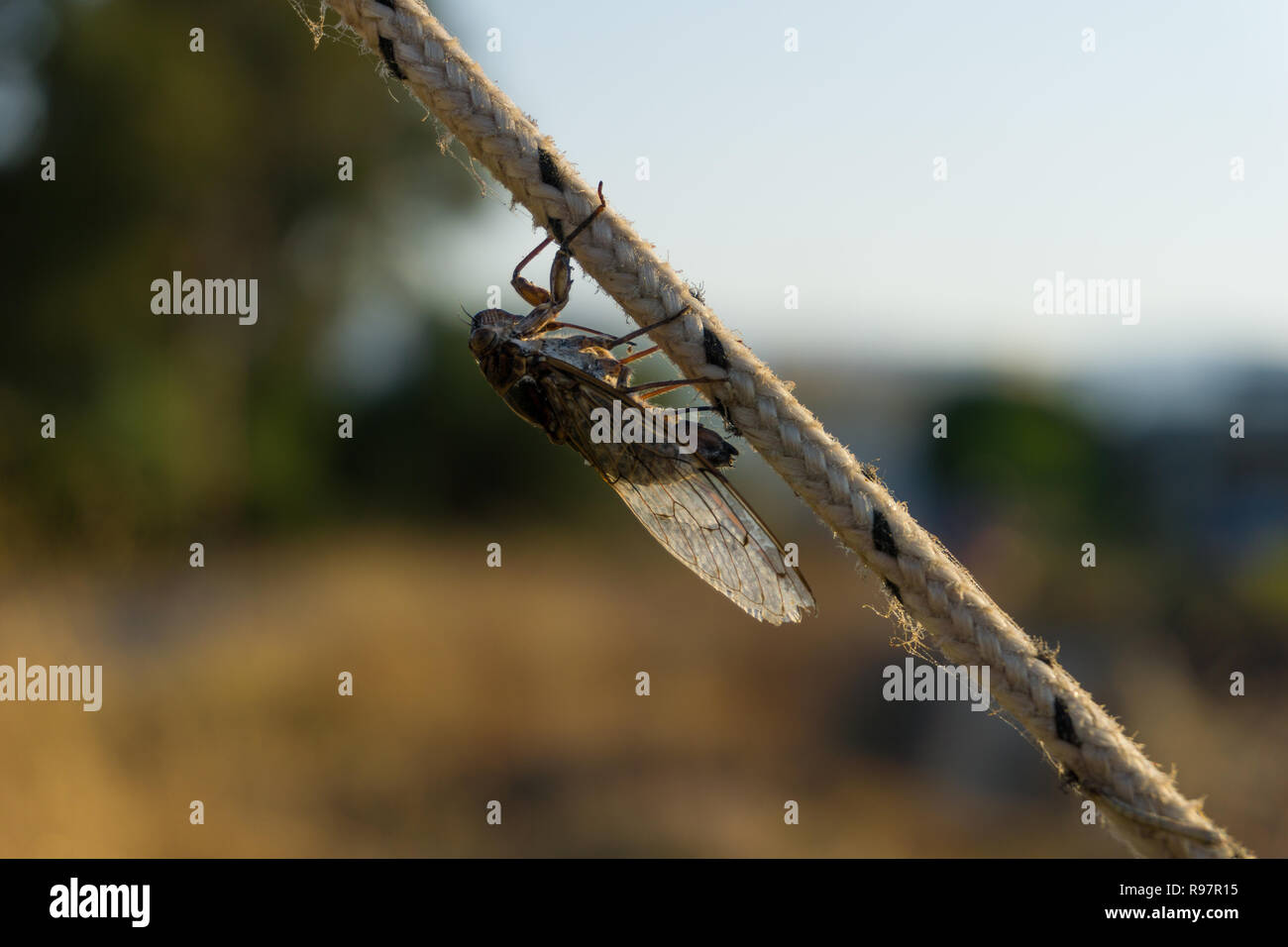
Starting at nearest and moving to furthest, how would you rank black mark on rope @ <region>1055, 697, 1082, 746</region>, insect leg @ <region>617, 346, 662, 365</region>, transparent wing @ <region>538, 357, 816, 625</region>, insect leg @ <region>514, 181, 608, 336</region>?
1. black mark on rope @ <region>1055, 697, 1082, 746</region>
2. insect leg @ <region>617, 346, 662, 365</region>
3. transparent wing @ <region>538, 357, 816, 625</region>
4. insect leg @ <region>514, 181, 608, 336</region>

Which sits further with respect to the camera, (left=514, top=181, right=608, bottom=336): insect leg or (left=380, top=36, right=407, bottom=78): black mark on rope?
(left=514, top=181, right=608, bottom=336): insect leg

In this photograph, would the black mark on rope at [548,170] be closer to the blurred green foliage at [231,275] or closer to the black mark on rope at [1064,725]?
the black mark on rope at [1064,725]

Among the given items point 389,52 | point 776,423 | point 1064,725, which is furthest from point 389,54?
point 1064,725

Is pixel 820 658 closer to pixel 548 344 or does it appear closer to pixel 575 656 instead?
pixel 575 656

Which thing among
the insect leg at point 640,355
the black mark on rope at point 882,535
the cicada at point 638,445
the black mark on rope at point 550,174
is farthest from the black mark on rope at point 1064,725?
the black mark on rope at point 550,174

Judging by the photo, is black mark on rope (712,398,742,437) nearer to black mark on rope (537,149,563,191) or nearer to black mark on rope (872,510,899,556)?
black mark on rope (872,510,899,556)

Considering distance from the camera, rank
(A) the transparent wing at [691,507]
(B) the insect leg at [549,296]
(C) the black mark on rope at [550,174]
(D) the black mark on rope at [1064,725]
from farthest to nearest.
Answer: (B) the insect leg at [549,296] → (A) the transparent wing at [691,507] → (C) the black mark on rope at [550,174] → (D) the black mark on rope at [1064,725]

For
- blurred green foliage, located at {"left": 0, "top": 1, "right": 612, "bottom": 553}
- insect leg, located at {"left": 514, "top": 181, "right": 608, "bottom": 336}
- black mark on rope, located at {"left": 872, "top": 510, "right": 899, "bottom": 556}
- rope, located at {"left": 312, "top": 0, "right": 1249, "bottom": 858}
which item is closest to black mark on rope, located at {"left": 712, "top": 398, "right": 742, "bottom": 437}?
rope, located at {"left": 312, "top": 0, "right": 1249, "bottom": 858}
